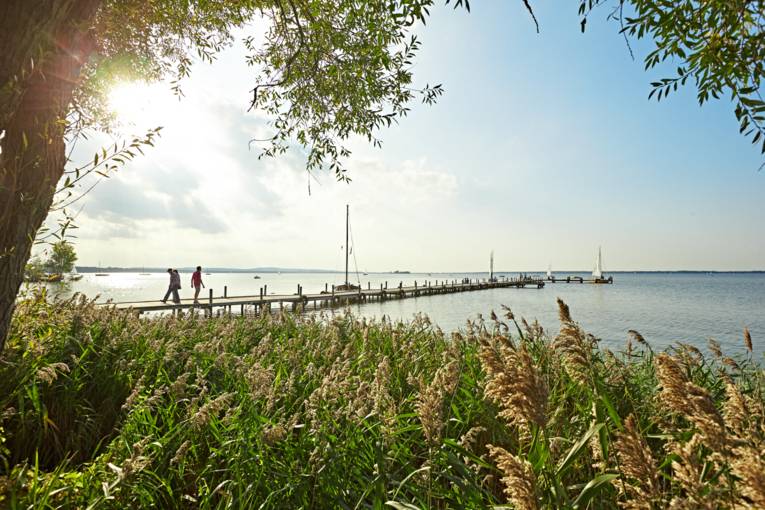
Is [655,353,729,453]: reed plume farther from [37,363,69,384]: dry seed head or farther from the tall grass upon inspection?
[37,363,69,384]: dry seed head

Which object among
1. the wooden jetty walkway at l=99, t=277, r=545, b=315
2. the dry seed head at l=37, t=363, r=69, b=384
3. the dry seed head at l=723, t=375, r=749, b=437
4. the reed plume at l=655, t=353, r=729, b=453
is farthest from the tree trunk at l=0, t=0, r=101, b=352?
the wooden jetty walkway at l=99, t=277, r=545, b=315

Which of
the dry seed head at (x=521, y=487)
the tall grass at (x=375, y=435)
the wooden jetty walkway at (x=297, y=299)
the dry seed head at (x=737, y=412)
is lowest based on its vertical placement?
the wooden jetty walkway at (x=297, y=299)

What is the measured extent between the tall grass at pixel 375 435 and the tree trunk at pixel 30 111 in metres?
1.21

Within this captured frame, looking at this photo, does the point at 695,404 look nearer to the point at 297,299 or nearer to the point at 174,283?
the point at 174,283

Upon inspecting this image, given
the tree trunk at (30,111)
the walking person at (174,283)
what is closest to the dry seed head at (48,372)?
the tree trunk at (30,111)

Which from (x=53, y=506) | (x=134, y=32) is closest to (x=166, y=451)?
(x=53, y=506)

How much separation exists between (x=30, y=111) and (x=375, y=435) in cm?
339

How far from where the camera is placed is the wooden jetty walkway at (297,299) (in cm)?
2280

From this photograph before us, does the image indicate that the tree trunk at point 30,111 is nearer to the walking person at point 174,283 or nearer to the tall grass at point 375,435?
the tall grass at point 375,435

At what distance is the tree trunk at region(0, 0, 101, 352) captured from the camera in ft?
7.66

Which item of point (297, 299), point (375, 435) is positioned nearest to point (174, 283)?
point (297, 299)

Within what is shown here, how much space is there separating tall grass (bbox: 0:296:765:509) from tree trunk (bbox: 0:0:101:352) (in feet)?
3.96

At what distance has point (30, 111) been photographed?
2670 mm

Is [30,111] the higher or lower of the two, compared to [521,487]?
higher
